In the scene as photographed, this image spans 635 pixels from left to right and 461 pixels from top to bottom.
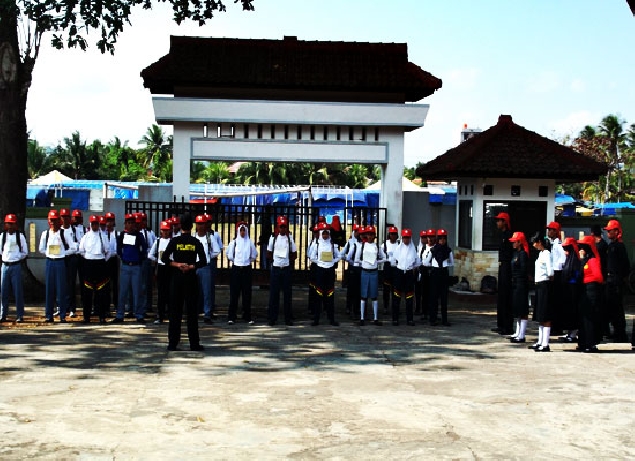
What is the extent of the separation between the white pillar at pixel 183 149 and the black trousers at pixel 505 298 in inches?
323

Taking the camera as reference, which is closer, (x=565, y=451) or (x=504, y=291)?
(x=565, y=451)

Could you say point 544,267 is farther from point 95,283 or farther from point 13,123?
point 13,123

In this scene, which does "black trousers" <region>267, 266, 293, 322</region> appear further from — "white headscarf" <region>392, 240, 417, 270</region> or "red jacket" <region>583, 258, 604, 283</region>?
"red jacket" <region>583, 258, 604, 283</region>

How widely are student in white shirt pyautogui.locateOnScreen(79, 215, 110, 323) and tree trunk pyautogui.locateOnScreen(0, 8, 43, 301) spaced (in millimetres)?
3514

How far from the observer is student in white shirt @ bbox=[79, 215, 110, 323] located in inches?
591

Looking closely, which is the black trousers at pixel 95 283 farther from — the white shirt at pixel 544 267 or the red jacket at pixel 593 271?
the red jacket at pixel 593 271

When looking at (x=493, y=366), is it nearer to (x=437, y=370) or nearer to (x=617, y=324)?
(x=437, y=370)

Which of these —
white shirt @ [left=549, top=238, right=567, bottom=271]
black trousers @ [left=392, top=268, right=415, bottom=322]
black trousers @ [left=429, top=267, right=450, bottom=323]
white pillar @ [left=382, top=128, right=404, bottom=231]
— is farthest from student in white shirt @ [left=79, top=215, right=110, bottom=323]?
white shirt @ [left=549, top=238, right=567, bottom=271]

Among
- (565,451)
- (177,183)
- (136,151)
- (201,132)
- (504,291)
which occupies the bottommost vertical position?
(565,451)

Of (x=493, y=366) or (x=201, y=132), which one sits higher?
(x=201, y=132)

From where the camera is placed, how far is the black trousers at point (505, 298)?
46.9 feet

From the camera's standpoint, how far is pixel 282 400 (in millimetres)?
8898

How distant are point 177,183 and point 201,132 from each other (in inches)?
53.0

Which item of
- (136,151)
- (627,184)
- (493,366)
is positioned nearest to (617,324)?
(493,366)
